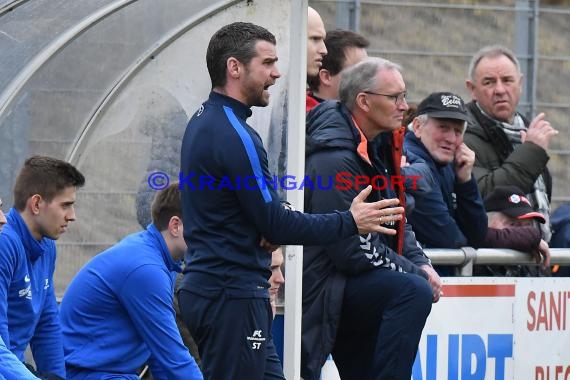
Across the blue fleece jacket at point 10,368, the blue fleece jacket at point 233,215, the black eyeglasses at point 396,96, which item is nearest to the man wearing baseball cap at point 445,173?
the black eyeglasses at point 396,96

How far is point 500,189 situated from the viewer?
8.27 meters

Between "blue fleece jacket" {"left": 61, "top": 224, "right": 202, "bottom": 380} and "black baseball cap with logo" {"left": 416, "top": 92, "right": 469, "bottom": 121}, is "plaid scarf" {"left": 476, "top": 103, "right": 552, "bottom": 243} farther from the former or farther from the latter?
"blue fleece jacket" {"left": 61, "top": 224, "right": 202, "bottom": 380}

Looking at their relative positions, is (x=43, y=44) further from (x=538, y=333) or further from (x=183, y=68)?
(x=538, y=333)

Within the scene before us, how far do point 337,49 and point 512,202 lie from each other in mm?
1381

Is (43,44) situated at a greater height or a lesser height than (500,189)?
greater

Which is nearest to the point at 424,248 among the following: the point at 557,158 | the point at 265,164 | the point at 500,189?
the point at 500,189

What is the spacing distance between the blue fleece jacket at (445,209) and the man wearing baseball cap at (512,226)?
0.87 feet

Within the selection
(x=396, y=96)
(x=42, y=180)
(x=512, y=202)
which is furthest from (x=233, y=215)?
(x=512, y=202)

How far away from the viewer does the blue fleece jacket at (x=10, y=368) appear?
5414 millimetres

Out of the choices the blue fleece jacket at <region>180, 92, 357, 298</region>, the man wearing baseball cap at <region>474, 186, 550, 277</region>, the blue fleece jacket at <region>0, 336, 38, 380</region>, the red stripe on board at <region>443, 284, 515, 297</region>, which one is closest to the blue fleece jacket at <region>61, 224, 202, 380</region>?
the blue fleece jacket at <region>180, 92, 357, 298</region>

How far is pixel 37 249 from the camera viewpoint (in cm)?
661

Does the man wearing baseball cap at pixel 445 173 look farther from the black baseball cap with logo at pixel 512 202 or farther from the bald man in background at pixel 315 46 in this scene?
the bald man in background at pixel 315 46

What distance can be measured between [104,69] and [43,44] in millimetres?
405

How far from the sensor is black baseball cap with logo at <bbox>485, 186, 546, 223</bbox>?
27.1 ft
